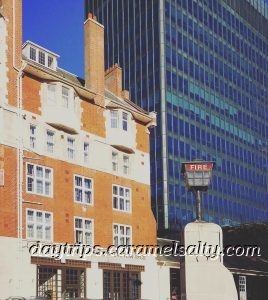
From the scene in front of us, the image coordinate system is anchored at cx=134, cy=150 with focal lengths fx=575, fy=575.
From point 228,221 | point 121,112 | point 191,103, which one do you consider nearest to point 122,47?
point 191,103

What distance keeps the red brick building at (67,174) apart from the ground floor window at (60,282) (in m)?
0.07

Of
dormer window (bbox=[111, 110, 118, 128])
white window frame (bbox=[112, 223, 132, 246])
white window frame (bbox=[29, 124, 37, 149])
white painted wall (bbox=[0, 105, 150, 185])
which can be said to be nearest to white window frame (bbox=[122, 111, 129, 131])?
dormer window (bbox=[111, 110, 118, 128])

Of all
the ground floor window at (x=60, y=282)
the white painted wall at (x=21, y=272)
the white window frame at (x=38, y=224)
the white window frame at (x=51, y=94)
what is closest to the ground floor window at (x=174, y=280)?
the white painted wall at (x=21, y=272)

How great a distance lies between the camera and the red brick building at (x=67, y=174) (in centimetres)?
3728

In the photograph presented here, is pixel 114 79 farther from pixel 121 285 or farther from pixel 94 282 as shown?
pixel 94 282

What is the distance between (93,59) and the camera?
150ft

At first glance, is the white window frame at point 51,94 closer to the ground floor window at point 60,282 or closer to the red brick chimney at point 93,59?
the red brick chimney at point 93,59

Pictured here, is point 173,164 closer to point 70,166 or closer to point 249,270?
point 249,270

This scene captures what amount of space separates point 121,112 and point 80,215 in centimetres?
961

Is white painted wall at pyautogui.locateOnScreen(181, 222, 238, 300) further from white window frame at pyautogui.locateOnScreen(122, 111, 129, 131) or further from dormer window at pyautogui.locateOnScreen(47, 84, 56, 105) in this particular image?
white window frame at pyautogui.locateOnScreen(122, 111, 129, 131)

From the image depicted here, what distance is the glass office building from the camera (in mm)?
98000

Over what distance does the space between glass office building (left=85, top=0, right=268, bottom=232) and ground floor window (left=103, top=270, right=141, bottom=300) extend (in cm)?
4906

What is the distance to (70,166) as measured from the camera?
41500mm

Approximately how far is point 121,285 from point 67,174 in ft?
31.5
